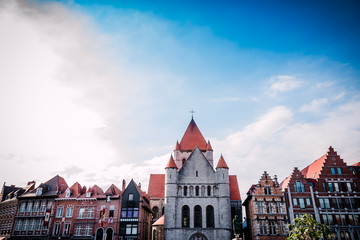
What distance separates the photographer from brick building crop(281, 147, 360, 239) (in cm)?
3288

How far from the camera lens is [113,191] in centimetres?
3878

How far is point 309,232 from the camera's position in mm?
25750

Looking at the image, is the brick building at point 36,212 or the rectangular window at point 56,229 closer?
the rectangular window at point 56,229

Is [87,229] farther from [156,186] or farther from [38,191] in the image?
[156,186]

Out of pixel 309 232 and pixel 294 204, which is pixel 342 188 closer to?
pixel 294 204

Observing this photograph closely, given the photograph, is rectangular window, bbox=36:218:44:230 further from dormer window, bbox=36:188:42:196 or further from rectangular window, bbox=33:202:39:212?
dormer window, bbox=36:188:42:196

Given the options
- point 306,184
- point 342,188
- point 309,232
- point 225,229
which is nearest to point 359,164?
point 342,188

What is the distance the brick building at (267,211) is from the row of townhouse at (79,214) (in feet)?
51.9

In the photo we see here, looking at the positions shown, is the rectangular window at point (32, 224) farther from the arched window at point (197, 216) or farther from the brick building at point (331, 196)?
the brick building at point (331, 196)

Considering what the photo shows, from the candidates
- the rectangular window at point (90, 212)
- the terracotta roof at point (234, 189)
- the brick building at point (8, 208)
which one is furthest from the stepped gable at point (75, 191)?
the terracotta roof at point (234, 189)

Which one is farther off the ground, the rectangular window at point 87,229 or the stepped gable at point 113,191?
Answer: the stepped gable at point 113,191

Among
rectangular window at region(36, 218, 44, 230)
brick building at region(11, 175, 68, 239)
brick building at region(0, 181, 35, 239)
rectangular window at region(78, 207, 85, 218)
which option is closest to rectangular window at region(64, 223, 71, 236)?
rectangular window at region(78, 207, 85, 218)

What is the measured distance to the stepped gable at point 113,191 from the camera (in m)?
38.2

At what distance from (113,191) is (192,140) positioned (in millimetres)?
16951
